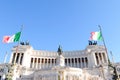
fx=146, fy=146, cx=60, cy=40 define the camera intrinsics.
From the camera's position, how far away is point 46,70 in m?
37.7

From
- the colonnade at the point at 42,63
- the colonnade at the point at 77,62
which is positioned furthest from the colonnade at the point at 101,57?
the colonnade at the point at 42,63

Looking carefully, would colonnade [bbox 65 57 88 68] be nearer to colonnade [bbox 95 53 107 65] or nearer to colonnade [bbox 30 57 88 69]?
colonnade [bbox 30 57 88 69]

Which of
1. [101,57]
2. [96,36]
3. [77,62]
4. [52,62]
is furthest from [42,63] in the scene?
[96,36]

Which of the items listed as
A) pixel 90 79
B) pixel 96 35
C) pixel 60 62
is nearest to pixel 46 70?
pixel 60 62

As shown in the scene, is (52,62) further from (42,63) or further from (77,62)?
(77,62)

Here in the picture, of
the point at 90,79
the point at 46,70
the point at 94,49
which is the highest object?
the point at 94,49

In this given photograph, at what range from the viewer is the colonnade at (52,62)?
201 feet

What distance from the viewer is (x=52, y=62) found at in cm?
6378

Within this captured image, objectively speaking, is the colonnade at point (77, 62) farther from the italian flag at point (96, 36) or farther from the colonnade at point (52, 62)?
the italian flag at point (96, 36)

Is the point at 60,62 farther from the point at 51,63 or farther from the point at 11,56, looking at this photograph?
the point at 11,56

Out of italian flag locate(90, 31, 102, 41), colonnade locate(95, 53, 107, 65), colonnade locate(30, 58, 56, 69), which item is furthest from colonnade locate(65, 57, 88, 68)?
italian flag locate(90, 31, 102, 41)

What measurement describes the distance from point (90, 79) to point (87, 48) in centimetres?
2499

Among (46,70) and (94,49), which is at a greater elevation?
(94,49)

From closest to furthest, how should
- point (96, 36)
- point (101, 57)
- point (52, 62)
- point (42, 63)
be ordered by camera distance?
point (96, 36)
point (101, 57)
point (42, 63)
point (52, 62)
